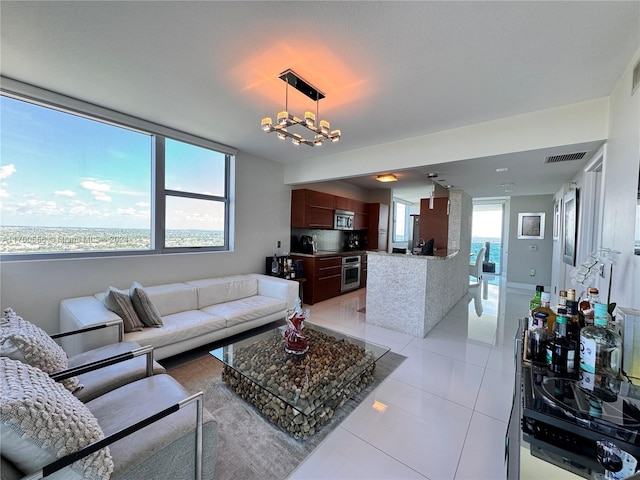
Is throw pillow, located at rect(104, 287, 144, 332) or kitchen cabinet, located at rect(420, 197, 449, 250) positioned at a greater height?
kitchen cabinet, located at rect(420, 197, 449, 250)

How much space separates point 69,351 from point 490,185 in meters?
6.36

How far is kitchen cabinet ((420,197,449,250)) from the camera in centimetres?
501

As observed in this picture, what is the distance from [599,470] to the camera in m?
0.80

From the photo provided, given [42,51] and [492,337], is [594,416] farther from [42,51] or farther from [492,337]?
[42,51]

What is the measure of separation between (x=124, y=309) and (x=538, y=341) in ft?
10.5

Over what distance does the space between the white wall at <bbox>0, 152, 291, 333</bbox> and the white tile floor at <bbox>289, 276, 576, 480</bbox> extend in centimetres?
222

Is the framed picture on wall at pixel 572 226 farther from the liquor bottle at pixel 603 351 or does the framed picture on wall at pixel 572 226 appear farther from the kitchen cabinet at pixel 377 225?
the kitchen cabinet at pixel 377 225

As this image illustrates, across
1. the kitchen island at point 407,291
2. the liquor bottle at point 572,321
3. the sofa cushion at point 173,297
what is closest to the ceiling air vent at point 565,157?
the kitchen island at point 407,291

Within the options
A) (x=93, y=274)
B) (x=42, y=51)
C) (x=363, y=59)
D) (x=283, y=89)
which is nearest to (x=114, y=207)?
(x=93, y=274)

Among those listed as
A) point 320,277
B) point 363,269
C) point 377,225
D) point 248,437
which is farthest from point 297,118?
point 377,225

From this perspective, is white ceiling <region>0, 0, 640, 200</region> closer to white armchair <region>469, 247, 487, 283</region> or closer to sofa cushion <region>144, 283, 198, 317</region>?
sofa cushion <region>144, 283, 198, 317</region>

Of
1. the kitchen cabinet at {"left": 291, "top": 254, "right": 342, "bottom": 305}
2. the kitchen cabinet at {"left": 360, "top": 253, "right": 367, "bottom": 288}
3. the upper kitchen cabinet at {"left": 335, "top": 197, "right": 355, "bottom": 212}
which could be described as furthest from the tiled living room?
the kitchen cabinet at {"left": 360, "top": 253, "right": 367, "bottom": 288}

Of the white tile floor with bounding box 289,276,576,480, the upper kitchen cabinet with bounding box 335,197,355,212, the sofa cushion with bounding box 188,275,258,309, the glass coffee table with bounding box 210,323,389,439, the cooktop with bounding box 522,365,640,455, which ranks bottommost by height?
the white tile floor with bounding box 289,276,576,480

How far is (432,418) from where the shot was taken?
75.4 inches
